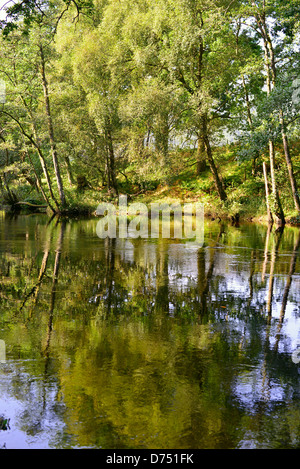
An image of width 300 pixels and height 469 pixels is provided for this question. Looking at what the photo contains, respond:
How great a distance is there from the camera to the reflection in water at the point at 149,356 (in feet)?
12.9

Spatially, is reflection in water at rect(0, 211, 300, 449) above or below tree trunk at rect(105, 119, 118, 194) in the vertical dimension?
below

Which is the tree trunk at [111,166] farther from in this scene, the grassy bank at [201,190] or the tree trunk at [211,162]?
the tree trunk at [211,162]

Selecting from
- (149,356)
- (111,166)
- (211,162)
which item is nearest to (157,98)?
(211,162)

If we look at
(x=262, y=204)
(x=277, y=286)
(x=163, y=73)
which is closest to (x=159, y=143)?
(x=163, y=73)

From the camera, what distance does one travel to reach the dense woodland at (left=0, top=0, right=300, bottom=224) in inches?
1018

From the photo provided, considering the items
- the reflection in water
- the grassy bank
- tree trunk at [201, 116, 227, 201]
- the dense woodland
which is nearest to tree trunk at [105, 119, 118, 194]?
the dense woodland

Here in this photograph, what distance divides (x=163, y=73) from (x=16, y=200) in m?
15.7

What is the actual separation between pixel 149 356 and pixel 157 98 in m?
24.8

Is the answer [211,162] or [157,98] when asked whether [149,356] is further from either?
[211,162]

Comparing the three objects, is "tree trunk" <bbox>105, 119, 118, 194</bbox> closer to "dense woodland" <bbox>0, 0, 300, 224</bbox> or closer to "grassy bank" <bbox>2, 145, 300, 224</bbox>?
"dense woodland" <bbox>0, 0, 300, 224</bbox>

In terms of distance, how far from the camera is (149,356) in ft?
18.3

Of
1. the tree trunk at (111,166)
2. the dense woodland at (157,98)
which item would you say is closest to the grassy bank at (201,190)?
the dense woodland at (157,98)

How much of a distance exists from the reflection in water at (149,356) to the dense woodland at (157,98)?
46.0ft

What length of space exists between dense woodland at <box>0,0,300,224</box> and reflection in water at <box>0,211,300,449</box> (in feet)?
46.0
